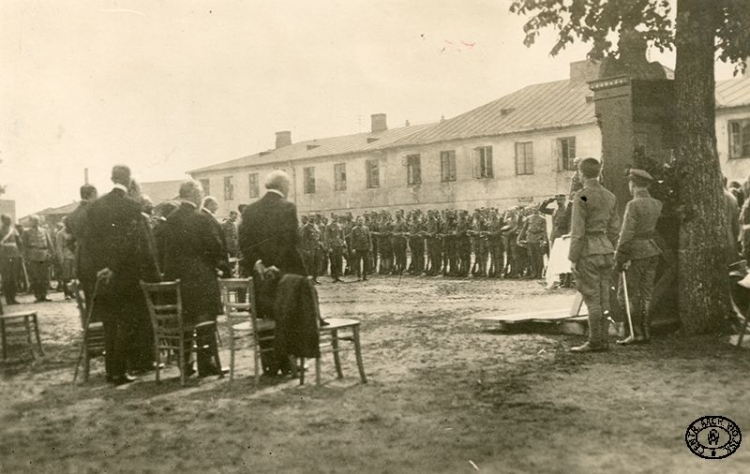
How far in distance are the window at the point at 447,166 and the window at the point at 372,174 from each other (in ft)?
Result: 13.5

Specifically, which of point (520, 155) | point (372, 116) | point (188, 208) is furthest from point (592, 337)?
point (372, 116)

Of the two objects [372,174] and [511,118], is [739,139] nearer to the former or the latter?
[511,118]

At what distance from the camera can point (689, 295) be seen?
8.84 metres

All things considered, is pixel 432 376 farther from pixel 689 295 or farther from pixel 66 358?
pixel 66 358

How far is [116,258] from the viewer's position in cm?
728

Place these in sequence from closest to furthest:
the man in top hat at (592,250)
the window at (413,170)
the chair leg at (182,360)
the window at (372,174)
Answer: the chair leg at (182,360)
the man in top hat at (592,250)
the window at (413,170)
the window at (372,174)

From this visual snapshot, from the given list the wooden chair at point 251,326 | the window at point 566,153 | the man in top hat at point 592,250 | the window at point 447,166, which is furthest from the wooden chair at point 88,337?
the window at point 447,166

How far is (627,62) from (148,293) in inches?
226

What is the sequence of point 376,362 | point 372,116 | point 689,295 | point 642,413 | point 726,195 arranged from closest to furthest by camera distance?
1. point 642,413
2. point 376,362
3. point 689,295
4. point 726,195
5. point 372,116

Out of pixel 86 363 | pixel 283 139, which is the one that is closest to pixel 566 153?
pixel 283 139

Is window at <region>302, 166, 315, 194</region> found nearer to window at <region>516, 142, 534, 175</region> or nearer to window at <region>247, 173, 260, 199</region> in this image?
window at <region>247, 173, 260, 199</region>

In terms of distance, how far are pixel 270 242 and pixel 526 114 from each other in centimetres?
2767

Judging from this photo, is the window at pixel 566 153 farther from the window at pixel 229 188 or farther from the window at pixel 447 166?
the window at pixel 229 188

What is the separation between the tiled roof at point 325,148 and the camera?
40.2 m
